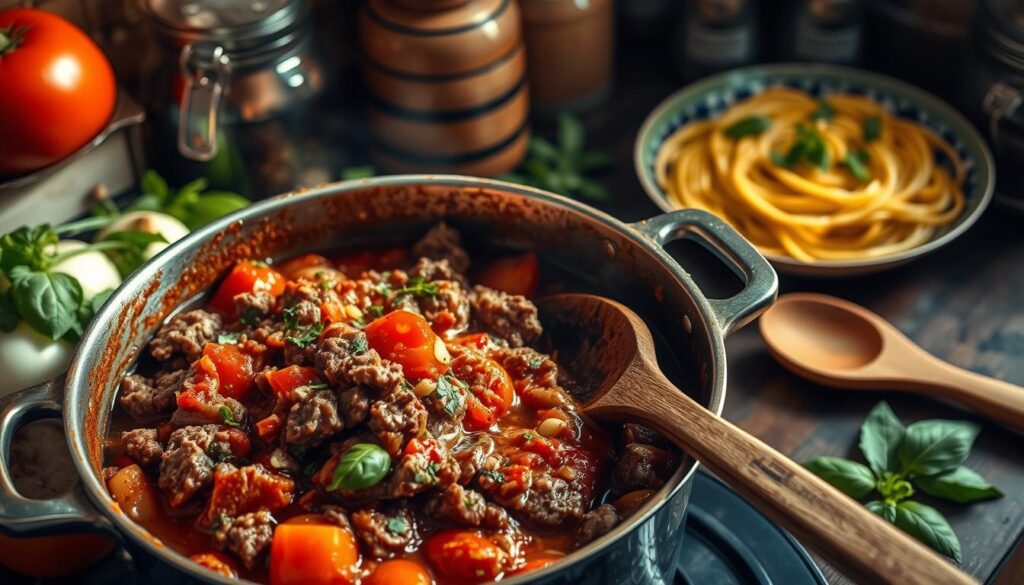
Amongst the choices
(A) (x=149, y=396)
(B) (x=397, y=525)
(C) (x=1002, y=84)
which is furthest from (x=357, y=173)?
(C) (x=1002, y=84)

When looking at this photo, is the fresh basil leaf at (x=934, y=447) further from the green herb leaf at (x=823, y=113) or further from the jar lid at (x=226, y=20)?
the jar lid at (x=226, y=20)

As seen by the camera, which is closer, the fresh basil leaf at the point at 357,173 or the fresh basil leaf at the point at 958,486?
the fresh basil leaf at the point at 958,486

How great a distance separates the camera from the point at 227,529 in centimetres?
190

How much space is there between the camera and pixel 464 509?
1.91m

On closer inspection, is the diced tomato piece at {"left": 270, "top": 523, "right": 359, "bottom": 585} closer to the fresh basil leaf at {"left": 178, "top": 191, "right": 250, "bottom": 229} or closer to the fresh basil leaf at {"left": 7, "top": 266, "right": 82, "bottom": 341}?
the fresh basil leaf at {"left": 7, "top": 266, "right": 82, "bottom": 341}

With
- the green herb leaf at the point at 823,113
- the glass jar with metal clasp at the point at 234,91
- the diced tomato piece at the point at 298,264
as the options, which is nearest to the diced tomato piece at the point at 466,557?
the diced tomato piece at the point at 298,264

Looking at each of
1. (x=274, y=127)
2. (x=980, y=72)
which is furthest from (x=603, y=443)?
(x=980, y=72)

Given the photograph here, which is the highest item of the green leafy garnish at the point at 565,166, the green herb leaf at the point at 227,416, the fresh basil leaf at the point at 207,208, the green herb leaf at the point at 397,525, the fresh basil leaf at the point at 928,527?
the green herb leaf at the point at 227,416

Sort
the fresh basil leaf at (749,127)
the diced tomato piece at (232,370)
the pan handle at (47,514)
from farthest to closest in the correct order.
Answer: the fresh basil leaf at (749,127), the diced tomato piece at (232,370), the pan handle at (47,514)

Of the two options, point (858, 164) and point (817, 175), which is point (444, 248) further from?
point (858, 164)

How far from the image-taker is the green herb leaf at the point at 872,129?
3.44 m

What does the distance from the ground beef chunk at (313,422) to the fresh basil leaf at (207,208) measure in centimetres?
113

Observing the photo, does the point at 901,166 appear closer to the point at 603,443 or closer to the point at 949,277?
the point at 949,277

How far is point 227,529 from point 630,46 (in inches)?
113
